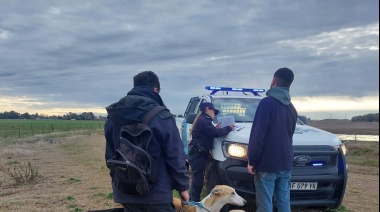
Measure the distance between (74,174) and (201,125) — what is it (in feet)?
22.0

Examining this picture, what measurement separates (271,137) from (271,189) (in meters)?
0.66

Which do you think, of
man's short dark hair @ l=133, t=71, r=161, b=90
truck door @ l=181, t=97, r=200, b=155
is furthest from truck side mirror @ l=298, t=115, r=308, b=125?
man's short dark hair @ l=133, t=71, r=161, b=90

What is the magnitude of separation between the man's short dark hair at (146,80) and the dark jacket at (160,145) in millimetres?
180

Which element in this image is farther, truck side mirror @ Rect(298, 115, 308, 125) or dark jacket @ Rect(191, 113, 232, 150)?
truck side mirror @ Rect(298, 115, 308, 125)

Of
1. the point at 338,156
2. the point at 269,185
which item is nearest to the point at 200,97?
the point at 338,156

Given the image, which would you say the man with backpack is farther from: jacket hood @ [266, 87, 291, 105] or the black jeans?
jacket hood @ [266, 87, 291, 105]

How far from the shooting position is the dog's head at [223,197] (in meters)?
5.30

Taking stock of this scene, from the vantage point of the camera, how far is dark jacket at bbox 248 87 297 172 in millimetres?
4531

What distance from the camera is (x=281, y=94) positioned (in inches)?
182

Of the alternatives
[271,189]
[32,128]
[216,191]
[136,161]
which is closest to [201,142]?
[216,191]

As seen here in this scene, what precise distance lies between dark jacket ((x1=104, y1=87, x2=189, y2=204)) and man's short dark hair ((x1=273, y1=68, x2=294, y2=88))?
1.92 m

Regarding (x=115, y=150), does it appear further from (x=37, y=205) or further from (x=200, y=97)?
(x=200, y=97)

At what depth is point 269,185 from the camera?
4.65 metres

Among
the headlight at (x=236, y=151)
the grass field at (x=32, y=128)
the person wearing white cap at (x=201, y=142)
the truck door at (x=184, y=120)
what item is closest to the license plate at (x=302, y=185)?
the headlight at (x=236, y=151)
